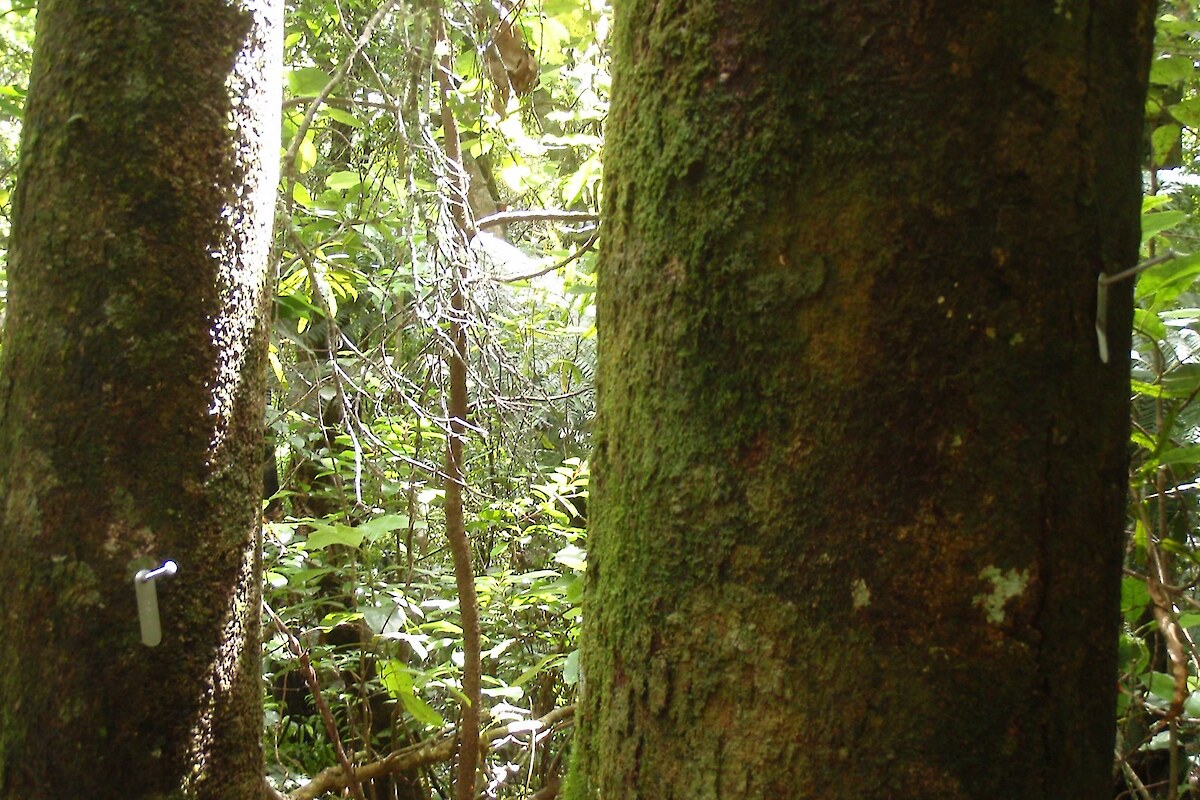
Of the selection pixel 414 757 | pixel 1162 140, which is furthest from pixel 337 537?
pixel 1162 140

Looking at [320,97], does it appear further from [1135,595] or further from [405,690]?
[1135,595]

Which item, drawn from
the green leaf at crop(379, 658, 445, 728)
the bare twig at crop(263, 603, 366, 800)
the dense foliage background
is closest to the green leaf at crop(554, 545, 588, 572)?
the dense foliage background

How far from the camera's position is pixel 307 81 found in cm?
241

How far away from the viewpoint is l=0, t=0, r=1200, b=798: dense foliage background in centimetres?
216

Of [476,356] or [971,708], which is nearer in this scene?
[971,708]

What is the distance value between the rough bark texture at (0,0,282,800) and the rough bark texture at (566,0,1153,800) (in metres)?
1.14

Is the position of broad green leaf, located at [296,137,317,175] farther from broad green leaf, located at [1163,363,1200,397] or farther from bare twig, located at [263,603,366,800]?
broad green leaf, located at [1163,363,1200,397]

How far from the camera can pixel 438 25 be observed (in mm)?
2562

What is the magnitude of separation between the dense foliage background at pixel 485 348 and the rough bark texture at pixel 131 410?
0.47m

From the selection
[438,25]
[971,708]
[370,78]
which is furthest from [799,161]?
[370,78]

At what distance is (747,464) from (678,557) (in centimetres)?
12

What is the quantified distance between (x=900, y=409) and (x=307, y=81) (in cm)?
213

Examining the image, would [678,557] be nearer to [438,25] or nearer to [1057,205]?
[1057,205]

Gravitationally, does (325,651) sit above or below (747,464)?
below
